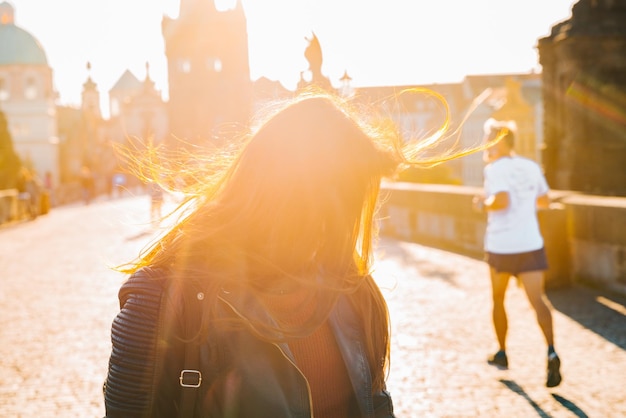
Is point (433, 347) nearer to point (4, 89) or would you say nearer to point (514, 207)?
point (514, 207)

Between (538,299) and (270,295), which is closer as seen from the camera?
(270,295)

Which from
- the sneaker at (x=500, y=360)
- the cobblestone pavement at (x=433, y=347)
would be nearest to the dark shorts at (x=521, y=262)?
the sneaker at (x=500, y=360)

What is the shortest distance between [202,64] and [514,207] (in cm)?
7836

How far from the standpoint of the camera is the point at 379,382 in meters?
2.16

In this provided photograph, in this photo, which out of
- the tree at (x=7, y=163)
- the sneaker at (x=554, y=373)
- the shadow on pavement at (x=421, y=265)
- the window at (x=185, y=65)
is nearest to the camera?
the sneaker at (x=554, y=373)

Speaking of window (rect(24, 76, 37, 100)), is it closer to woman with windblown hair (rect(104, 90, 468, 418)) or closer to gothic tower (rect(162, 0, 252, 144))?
gothic tower (rect(162, 0, 252, 144))

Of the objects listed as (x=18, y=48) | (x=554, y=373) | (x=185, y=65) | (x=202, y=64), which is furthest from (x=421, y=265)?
(x=18, y=48)

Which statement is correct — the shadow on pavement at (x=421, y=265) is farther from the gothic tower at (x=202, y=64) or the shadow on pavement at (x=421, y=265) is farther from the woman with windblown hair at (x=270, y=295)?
the gothic tower at (x=202, y=64)

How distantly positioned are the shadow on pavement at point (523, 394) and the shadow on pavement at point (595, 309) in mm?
1395

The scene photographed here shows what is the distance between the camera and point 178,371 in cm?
191

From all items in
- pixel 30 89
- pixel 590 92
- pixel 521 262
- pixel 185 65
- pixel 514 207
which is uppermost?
pixel 185 65

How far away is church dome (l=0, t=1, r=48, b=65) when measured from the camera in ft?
306

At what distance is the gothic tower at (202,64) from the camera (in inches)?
3243

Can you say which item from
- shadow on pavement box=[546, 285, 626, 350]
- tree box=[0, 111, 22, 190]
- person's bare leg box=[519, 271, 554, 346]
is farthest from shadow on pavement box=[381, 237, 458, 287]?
tree box=[0, 111, 22, 190]
